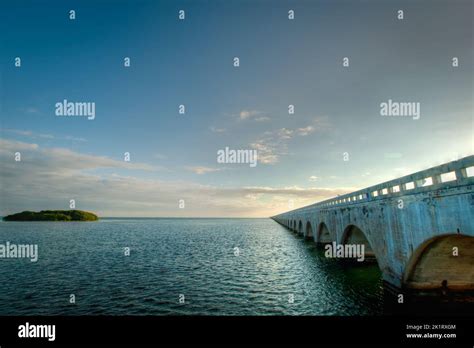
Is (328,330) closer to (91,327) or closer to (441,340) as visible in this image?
(441,340)

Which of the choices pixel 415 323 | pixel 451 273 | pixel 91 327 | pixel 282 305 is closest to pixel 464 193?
pixel 415 323

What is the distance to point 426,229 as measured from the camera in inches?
419

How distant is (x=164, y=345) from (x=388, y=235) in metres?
12.5

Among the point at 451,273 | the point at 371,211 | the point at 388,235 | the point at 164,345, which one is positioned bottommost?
the point at 164,345

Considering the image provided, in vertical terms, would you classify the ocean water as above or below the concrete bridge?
below

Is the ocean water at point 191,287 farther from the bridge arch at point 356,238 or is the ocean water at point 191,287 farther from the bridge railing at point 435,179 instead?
the bridge railing at point 435,179

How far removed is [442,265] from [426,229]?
110 inches

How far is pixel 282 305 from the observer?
48.8ft

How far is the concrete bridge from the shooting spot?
8.89 metres

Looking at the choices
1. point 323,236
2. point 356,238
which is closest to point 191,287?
point 356,238

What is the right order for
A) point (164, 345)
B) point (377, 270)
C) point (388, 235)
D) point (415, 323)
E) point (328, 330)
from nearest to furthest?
point (164, 345)
point (415, 323)
point (328, 330)
point (388, 235)
point (377, 270)

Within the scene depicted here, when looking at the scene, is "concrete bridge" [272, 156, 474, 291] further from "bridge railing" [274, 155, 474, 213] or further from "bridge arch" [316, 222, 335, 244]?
"bridge arch" [316, 222, 335, 244]

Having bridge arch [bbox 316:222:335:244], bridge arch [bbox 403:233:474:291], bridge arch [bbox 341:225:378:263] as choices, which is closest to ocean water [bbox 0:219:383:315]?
bridge arch [bbox 341:225:378:263]

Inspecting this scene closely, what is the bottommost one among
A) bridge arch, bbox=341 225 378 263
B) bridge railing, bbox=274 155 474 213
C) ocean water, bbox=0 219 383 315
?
ocean water, bbox=0 219 383 315
